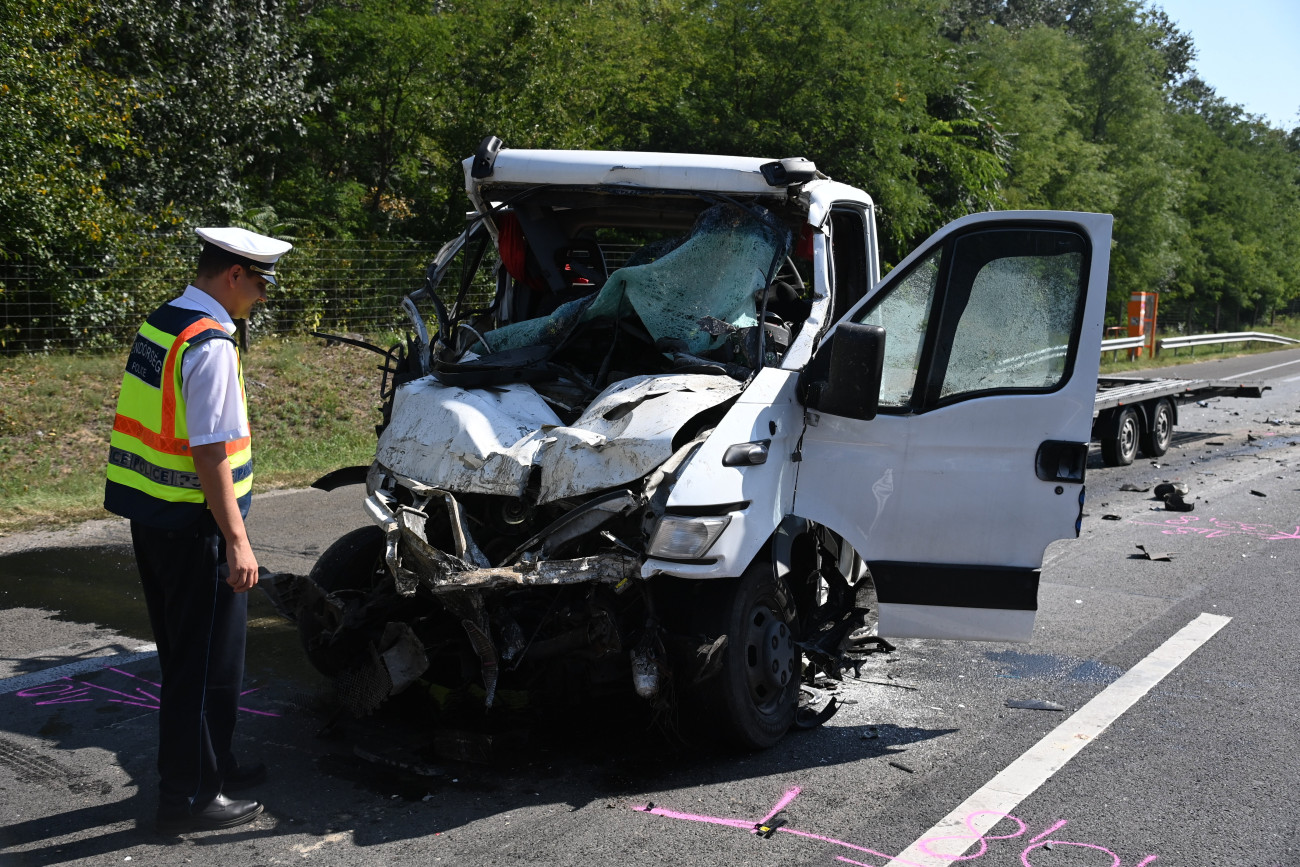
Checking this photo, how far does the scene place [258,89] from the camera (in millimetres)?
18594

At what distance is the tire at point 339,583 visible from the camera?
4.59m

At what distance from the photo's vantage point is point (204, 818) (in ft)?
12.6

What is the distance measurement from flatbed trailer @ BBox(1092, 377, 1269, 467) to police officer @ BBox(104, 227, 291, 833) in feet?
33.8

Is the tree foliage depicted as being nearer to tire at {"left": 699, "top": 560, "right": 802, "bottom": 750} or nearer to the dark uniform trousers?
the dark uniform trousers

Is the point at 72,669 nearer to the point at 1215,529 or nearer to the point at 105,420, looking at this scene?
the point at 105,420

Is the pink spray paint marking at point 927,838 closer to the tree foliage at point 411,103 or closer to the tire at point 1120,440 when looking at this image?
the tire at point 1120,440

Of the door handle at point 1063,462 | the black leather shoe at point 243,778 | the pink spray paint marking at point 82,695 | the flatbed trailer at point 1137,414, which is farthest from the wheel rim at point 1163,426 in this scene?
the black leather shoe at point 243,778

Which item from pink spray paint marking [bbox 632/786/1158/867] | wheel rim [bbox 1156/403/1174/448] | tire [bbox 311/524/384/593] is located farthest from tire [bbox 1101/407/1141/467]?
tire [bbox 311/524/384/593]

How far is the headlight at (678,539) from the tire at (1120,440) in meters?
10.0

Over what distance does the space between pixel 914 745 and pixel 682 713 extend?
1015mm

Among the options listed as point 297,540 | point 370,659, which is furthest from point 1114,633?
point 297,540

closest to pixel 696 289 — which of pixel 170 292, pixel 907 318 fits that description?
pixel 907 318

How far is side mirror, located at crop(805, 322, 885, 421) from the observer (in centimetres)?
448

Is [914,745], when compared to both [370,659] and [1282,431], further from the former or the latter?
[1282,431]
